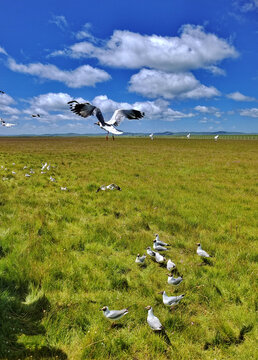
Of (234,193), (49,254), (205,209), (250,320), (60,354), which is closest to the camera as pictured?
(60,354)

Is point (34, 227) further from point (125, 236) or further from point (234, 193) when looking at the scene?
point (234, 193)

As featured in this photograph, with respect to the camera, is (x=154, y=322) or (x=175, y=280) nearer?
(x=154, y=322)

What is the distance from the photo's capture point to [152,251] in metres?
5.05

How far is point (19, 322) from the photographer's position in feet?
9.97

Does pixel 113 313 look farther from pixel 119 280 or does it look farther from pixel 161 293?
pixel 161 293

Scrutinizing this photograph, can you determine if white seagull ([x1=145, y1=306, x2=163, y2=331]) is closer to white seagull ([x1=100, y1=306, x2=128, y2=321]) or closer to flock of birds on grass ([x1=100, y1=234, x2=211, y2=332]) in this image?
flock of birds on grass ([x1=100, y1=234, x2=211, y2=332])

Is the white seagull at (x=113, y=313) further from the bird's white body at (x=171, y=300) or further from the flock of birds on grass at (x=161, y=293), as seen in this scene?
the bird's white body at (x=171, y=300)

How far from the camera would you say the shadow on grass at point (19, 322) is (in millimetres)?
2643

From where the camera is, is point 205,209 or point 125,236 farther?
point 205,209

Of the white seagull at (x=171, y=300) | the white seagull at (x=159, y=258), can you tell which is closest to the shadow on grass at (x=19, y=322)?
the white seagull at (x=171, y=300)

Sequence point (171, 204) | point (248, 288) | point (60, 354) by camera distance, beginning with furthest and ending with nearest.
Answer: point (171, 204), point (248, 288), point (60, 354)

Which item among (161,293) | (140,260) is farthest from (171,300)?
(140,260)

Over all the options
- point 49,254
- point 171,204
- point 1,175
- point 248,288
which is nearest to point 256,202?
point 171,204

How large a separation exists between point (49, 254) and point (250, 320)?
4.21 metres
